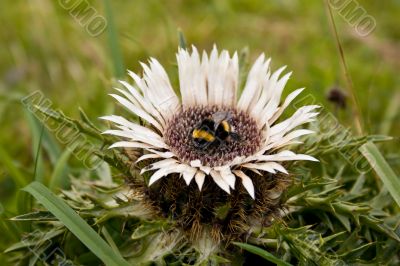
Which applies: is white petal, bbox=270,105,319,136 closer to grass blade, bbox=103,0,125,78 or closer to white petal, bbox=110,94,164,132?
white petal, bbox=110,94,164,132

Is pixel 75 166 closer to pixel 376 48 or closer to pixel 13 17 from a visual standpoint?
pixel 13 17

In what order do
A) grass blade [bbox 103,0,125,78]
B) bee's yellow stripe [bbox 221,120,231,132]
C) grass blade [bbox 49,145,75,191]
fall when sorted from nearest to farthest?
bee's yellow stripe [bbox 221,120,231,132], grass blade [bbox 49,145,75,191], grass blade [bbox 103,0,125,78]

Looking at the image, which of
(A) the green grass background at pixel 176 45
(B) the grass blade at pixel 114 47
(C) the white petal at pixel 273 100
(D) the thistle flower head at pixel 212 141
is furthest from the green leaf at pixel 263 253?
(A) the green grass background at pixel 176 45

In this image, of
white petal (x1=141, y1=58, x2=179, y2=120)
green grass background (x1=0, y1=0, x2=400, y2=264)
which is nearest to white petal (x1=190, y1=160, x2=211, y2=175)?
white petal (x1=141, y1=58, x2=179, y2=120)

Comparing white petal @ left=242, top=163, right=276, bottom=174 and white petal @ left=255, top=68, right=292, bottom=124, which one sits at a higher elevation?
white petal @ left=255, top=68, right=292, bottom=124

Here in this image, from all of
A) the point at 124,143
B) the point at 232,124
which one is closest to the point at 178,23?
the point at 232,124

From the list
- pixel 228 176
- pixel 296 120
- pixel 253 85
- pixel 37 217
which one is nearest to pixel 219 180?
pixel 228 176

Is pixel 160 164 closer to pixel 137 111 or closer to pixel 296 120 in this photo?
pixel 137 111
